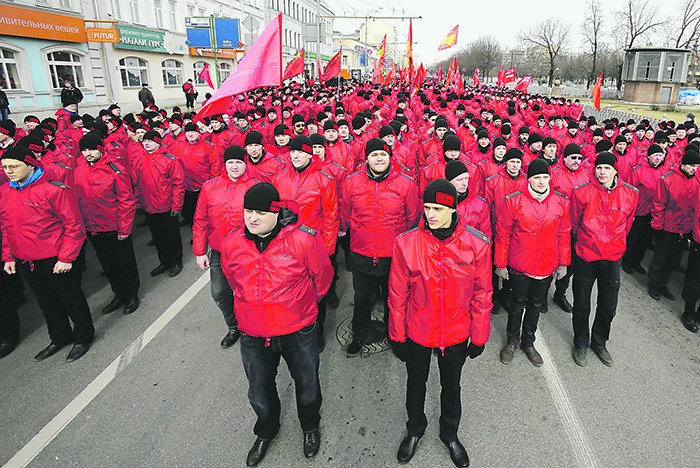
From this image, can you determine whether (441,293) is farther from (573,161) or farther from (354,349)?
(573,161)

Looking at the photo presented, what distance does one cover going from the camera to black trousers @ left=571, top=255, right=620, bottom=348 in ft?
14.4

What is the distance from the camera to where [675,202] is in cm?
576

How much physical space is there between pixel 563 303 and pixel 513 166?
6.86 ft

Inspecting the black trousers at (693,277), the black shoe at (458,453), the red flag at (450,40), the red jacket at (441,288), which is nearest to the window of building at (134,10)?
the red flag at (450,40)

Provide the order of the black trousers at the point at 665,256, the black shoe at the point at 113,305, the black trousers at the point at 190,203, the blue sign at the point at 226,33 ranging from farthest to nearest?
→ the blue sign at the point at 226,33 → the black trousers at the point at 190,203 → the black trousers at the point at 665,256 → the black shoe at the point at 113,305

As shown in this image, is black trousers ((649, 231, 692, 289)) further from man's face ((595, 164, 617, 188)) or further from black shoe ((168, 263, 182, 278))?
black shoe ((168, 263, 182, 278))

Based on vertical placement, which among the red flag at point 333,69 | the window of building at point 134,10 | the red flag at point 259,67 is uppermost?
the window of building at point 134,10

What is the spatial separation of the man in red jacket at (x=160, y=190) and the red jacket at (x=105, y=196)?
78 centimetres

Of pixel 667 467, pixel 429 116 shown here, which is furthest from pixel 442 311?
pixel 429 116

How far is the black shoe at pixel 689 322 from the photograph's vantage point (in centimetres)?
522

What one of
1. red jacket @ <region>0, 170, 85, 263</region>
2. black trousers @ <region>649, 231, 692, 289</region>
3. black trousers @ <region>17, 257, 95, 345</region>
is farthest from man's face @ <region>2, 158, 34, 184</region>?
black trousers @ <region>649, 231, 692, 289</region>

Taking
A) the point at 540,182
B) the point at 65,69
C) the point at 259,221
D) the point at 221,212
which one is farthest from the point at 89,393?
the point at 65,69

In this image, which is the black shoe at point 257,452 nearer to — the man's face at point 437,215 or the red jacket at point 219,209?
the red jacket at point 219,209

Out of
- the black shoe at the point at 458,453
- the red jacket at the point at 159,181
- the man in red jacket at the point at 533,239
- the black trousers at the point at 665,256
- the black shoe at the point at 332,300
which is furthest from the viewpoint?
the red jacket at the point at 159,181
